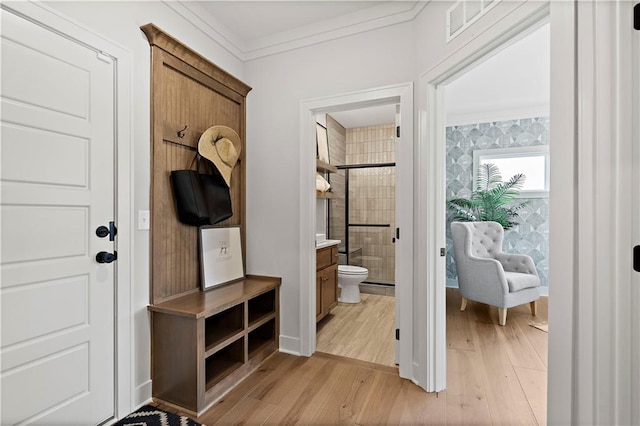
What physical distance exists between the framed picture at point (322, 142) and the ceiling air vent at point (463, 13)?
1.93 metres

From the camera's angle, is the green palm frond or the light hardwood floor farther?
the green palm frond

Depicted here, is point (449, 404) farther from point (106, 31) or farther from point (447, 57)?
point (106, 31)

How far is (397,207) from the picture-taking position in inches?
84.9

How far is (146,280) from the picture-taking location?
1852 mm

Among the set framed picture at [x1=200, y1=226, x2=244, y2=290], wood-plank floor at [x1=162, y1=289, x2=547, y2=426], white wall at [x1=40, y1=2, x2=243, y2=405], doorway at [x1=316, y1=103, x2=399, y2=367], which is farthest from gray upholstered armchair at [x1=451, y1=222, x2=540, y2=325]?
white wall at [x1=40, y1=2, x2=243, y2=405]

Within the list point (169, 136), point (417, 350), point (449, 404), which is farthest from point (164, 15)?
point (449, 404)

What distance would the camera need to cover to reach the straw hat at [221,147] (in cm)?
214

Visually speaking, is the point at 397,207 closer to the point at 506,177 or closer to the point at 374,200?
the point at 374,200

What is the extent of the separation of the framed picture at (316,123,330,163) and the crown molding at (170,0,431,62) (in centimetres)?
113

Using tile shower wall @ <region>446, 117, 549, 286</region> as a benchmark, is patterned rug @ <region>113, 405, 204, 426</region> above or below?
below

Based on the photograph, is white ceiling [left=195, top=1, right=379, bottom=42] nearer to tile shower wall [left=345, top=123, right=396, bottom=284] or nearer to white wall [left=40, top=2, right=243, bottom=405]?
white wall [left=40, top=2, right=243, bottom=405]

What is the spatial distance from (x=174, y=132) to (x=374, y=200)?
326 cm

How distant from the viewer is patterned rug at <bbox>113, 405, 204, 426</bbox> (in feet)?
5.37

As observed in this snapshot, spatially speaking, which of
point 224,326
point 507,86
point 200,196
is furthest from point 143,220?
point 507,86
